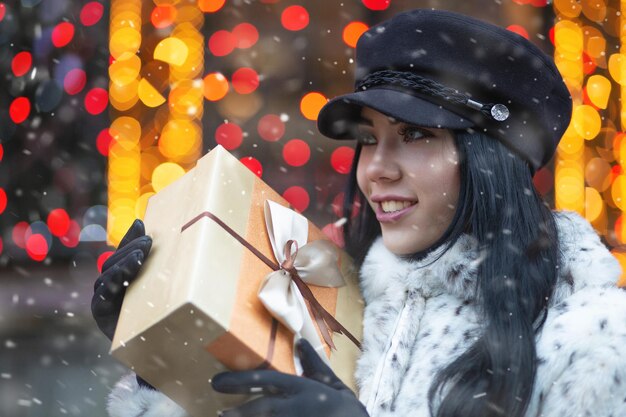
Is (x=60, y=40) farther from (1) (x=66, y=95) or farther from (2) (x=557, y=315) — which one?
(2) (x=557, y=315)

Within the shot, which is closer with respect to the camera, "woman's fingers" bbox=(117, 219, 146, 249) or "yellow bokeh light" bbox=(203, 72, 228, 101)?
"woman's fingers" bbox=(117, 219, 146, 249)

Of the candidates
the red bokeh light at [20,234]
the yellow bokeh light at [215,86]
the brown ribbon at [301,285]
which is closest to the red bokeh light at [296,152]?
the yellow bokeh light at [215,86]

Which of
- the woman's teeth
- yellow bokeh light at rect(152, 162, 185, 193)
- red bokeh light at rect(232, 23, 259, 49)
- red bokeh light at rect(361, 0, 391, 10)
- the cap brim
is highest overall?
the cap brim

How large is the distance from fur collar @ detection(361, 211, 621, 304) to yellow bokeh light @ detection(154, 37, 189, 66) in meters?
2.41

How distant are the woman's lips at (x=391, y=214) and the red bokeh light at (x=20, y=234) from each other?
2886 mm

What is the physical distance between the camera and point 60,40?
4.02m

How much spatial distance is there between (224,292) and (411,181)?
53 cm

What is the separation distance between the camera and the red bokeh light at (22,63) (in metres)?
4.02

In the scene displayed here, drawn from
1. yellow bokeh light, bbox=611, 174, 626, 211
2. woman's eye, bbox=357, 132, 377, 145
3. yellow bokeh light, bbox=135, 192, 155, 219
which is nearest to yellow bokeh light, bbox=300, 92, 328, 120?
yellow bokeh light, bbox=135, 192, 155, 219

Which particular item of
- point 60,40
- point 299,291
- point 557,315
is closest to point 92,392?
point 60,40

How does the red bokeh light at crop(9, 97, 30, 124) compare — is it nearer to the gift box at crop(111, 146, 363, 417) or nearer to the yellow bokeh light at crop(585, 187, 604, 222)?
the gift box at crop(111, 146, 363, 417)

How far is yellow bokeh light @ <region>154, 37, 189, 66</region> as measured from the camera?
388 centimetres

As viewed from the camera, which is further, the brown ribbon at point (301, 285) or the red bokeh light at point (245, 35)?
the red bokeh light at point (245, 35)

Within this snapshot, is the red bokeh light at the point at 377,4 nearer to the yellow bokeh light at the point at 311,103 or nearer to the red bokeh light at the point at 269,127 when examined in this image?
the yellow bokeh light at the point at 311,103
